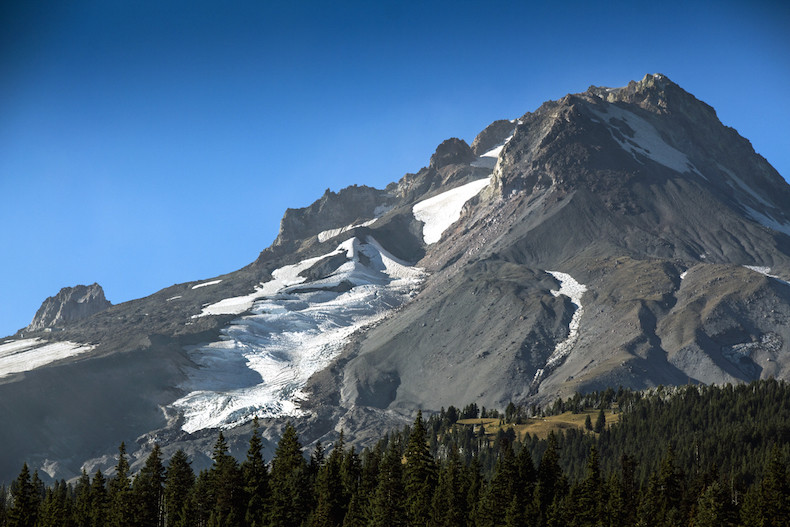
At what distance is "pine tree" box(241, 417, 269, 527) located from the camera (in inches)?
3684

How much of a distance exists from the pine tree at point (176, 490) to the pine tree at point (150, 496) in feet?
2.72

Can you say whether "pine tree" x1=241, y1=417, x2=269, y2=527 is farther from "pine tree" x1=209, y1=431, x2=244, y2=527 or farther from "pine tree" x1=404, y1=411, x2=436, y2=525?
"pine tree" x1=404, y1=411, x2=436, y2=525

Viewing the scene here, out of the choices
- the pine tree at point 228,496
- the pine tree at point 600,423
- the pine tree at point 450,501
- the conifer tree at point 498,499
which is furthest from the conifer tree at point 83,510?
the pine tree at point 600,423

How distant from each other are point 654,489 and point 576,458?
4801cm

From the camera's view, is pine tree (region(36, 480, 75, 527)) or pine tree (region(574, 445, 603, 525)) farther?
pine tree (region(36, 480, 75, 527))

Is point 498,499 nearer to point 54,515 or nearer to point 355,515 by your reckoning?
point 355,515

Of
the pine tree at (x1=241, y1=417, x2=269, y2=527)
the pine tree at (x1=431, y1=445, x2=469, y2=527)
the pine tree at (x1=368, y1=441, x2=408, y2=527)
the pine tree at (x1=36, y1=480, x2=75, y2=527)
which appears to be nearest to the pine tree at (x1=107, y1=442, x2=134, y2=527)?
the pine tree at (x1=36, y1=480, x2=75, y2=527)

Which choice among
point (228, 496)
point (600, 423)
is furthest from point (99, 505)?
point (600, 423)

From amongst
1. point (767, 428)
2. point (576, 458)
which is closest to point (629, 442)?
point (576, 458)

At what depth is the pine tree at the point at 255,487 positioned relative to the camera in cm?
9356

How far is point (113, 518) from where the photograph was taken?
94.1 metres

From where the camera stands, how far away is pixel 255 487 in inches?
3740

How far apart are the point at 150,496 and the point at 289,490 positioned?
15403mm

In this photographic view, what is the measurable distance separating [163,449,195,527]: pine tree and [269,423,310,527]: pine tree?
9779mm
